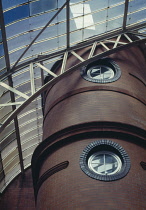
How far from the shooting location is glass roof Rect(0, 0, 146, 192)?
2092 centimetres

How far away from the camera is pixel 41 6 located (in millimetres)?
21531

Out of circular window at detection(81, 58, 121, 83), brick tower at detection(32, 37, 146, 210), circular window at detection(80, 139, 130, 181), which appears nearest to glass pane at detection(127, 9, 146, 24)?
brick tower at detection(32, 37, 146, 210)

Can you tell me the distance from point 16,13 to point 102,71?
17.9 ft

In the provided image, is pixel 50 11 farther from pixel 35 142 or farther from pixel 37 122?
pixel 35 142

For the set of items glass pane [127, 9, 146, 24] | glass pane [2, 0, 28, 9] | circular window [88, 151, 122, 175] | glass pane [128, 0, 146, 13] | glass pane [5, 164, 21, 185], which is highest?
glass pane [128, 0, 146, 13]

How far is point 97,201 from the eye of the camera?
14484 millimetres

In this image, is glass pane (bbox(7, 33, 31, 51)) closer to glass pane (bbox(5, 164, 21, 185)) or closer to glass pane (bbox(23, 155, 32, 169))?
glass pane (bbox(5, 164, 21, 185))

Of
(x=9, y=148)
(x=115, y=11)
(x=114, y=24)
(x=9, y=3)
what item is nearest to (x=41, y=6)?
(x=9, y=3)

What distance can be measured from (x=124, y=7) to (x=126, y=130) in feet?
31.0

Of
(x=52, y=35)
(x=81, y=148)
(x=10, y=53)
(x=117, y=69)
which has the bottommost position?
(x=81, y=148)

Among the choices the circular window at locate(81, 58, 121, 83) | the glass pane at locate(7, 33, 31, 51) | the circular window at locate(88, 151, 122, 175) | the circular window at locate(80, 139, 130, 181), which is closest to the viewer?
the circular window at locate(80, 139, 130, 181)

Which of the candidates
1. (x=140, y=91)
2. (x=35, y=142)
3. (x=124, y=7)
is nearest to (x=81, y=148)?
(x=140, y=91)

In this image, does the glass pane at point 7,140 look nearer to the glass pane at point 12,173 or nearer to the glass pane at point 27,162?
the glass pane at point 12,173

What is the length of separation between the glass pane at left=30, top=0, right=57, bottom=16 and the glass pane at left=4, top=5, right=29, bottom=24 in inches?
13.3
